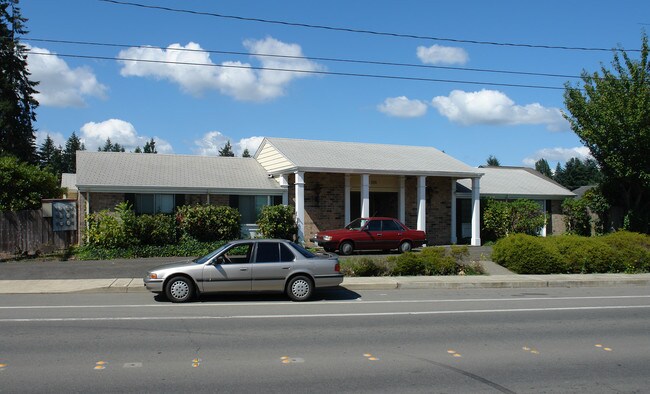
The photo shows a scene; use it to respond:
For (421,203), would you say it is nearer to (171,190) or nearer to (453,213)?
(453,213)

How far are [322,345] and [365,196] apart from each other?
16.9m

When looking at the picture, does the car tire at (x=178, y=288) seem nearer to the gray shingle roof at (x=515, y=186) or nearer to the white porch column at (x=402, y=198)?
the white porch column at (x=402, y=198)

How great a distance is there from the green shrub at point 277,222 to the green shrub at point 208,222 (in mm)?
1133

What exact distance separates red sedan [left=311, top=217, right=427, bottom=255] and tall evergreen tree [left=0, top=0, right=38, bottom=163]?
3125 cm

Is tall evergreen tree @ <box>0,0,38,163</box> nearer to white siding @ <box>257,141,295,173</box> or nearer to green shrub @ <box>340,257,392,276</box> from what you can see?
white siding @ <box>257,141,295,173</box>

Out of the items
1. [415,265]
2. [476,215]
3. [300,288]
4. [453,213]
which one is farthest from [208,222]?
[476,215]

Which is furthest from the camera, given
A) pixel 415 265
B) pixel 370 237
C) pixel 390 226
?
pixel 390 226

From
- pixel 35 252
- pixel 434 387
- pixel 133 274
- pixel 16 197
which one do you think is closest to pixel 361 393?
pixel 434 387

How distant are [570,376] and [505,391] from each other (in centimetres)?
120

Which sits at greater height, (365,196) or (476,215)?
(365,196)

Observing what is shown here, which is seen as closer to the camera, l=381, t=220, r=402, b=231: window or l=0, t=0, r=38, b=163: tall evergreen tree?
l=381, t=220, r=402, b=231: window

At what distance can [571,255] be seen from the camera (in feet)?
62.1

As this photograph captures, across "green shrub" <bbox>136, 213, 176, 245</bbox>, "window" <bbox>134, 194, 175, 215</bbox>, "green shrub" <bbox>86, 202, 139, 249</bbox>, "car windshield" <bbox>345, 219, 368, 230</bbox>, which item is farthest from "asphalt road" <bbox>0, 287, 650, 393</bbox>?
"window" <bbox>134, 194, 175, 215</bbox>

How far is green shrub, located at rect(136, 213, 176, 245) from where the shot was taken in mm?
21641
